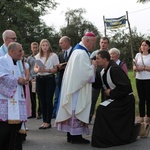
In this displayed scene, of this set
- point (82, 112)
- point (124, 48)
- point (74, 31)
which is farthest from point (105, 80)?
point (74, 31)

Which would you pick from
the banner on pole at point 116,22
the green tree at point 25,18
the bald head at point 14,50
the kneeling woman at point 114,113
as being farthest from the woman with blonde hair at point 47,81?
the green tree at point 25,18

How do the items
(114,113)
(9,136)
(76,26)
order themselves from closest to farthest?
(9,136), (114,113), (76,26)

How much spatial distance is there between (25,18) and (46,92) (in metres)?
35.7

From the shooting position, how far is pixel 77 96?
642 cm

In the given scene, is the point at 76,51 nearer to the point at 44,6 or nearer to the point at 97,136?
the point at 97,136

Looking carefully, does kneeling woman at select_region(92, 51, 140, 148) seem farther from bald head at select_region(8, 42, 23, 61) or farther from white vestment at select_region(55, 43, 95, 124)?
bald head at select_region(8, 42, 23, 61)

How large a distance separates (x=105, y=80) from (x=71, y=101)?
0.76m

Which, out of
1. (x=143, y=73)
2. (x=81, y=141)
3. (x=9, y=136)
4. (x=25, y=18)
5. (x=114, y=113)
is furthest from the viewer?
(x=25, y=18)

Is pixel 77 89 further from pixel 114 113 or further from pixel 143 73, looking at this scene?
pixel 143 73

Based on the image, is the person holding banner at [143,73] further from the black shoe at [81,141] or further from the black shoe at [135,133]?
the black shoe at [81,141]

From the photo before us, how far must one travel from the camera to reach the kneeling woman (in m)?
6.31

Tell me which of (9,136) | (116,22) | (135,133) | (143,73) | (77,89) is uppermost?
(116,22)

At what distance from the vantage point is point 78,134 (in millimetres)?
6430

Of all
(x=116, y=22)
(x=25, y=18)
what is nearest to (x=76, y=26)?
(x=25, y=18)
